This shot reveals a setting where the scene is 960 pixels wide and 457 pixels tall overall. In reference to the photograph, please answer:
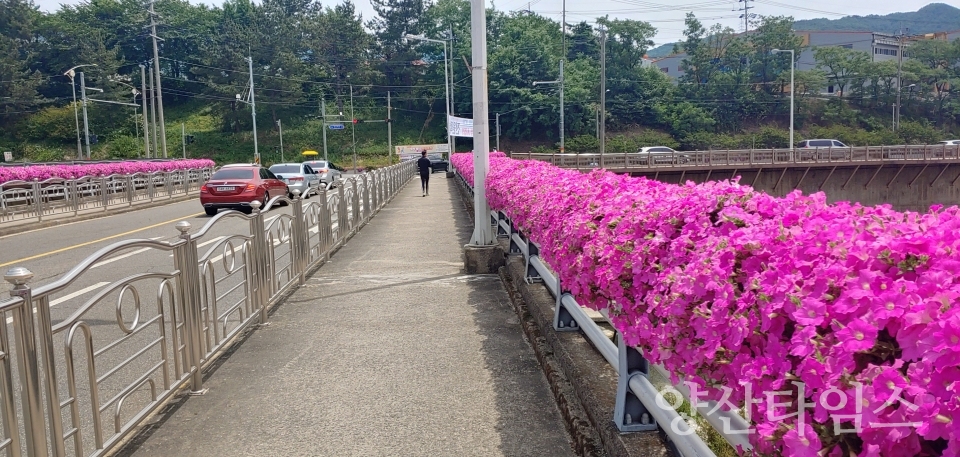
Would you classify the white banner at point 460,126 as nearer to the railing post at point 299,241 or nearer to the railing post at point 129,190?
the railing post at point 299,241

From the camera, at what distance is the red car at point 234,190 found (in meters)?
20.5

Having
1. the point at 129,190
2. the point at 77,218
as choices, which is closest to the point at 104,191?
the point at 129,190

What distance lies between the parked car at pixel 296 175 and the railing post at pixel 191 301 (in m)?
21.3

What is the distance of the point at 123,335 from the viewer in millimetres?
4031

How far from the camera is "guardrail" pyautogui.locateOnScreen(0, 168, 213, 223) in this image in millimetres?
18500

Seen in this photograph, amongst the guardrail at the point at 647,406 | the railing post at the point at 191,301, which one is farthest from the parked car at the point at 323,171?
the guardrail at the point at 647,406

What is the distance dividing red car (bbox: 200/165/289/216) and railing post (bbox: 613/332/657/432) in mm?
18220

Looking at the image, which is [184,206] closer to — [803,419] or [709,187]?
[709,187]

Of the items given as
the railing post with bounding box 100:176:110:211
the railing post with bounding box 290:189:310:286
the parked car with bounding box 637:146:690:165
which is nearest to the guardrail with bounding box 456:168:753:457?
the railing post with bounding box 290:189:310:286

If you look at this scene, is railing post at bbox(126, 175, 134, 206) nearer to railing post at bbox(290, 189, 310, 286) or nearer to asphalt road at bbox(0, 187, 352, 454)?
railing post at bbox(290, 189, 310, 286)

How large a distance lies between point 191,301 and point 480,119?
583 centimetres

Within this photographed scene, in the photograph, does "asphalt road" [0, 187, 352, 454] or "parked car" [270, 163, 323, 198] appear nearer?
"asphalt road" [0, 187, 352, 454]

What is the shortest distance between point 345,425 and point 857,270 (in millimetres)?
3353

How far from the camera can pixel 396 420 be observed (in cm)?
457
